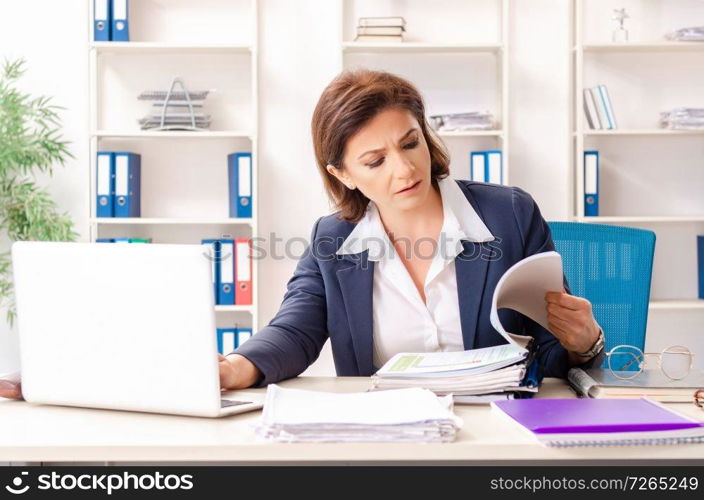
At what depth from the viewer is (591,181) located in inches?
142

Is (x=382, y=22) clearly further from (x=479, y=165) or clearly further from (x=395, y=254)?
(x=395, y=254)

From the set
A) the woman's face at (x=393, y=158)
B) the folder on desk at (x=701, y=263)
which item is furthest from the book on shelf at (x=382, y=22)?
the woman's face at (x=393, y=158)

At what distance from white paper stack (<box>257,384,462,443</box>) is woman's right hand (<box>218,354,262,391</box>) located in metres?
0.25

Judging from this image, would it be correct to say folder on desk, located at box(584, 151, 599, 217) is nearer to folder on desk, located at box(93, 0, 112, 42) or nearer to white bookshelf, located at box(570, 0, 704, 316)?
white bookshelf, located at box(570, 0, 704, 316)

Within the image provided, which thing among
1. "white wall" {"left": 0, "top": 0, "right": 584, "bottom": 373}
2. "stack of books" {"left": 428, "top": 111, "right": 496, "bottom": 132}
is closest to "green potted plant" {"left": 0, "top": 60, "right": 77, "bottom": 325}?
"white wall" {"left": 0, "top": 0, "right": 584, "bottom": 373}

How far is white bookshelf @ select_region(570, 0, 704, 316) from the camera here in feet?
12.4

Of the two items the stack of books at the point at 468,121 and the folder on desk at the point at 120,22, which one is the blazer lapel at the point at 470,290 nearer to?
the stack of books at the point at 468,121

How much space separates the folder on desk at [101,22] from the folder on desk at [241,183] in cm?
76

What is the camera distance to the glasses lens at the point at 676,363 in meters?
1.41

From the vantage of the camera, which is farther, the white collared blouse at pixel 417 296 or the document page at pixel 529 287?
the white collared blouse at pixel 417 296

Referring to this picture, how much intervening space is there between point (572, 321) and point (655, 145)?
2.60 meters

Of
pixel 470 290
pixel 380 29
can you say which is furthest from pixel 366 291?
pixel 380 29
